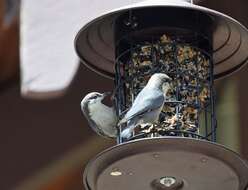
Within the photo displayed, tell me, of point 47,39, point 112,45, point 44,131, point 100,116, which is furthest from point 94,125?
point 44,131

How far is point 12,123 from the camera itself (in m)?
8.74

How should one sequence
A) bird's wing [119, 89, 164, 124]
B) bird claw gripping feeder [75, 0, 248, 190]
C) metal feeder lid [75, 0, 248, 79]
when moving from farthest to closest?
metal feeder lid [75, 0, 248, 79]
bird's wing [119, 89, 164, 124]
bird claw gripping feeder [75, 0, 248, 190]

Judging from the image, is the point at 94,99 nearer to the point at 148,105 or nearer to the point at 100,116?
the point at 100,116

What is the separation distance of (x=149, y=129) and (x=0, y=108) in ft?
10.5

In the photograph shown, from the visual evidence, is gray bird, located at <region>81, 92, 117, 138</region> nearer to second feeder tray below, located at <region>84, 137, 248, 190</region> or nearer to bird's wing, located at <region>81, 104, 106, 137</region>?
bird's wing, located at <region>81, 104, 106, 137</region>

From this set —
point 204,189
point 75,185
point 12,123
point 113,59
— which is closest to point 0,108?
point 12,123

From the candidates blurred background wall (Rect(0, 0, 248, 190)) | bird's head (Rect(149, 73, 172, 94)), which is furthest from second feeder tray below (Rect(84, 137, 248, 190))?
blurred background wall (Rect(0, 0, 248, 190))

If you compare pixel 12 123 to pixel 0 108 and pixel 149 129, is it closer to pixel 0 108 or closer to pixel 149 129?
pixel 0 108

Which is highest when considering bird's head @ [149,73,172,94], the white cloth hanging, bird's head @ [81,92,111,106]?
bird's head @ [149,73,172,94]

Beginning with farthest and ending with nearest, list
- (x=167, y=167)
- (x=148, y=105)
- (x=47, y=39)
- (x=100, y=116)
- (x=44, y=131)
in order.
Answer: (x=44, y=131) < (x=47, y=39) < (x=100, y=116) < (x=148, y=105) < (x=167, y=167)

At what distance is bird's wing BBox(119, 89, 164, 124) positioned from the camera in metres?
5.59

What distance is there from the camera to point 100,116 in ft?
19.4

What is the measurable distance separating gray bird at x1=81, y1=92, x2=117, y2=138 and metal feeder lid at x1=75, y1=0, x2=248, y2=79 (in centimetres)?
14

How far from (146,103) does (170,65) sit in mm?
403
